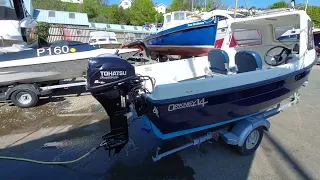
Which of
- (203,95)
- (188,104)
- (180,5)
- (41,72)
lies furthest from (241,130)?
(180,5)

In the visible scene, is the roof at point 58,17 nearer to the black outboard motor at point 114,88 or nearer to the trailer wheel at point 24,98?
the trailer wheel at point 24,98

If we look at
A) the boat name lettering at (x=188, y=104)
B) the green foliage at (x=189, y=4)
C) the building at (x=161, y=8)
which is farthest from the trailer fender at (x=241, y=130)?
the building at (x=161, y=8)

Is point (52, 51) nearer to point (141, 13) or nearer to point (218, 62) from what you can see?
point (218, 62)

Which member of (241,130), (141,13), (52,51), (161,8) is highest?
(161,8)

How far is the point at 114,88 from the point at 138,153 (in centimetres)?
130

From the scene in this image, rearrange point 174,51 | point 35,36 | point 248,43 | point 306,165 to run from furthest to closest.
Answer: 1. point 174,51
2. point 35,36
3. point 248,43
4. point 306,165

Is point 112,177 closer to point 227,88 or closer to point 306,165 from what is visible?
point 227,88

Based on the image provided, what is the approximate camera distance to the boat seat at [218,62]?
4047 millimetres

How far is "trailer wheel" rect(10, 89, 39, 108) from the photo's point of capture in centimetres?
489

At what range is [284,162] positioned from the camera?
3029 millimetres

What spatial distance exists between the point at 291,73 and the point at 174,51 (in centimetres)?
637

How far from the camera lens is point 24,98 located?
197 inches

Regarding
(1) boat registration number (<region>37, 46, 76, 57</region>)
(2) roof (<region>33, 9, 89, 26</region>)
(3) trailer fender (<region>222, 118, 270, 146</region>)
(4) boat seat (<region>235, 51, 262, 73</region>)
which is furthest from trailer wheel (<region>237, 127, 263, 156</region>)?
(2) roof (<region>33, 9, 89, 26</region>)

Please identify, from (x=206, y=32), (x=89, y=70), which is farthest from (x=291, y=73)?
(x=206, y=32)
